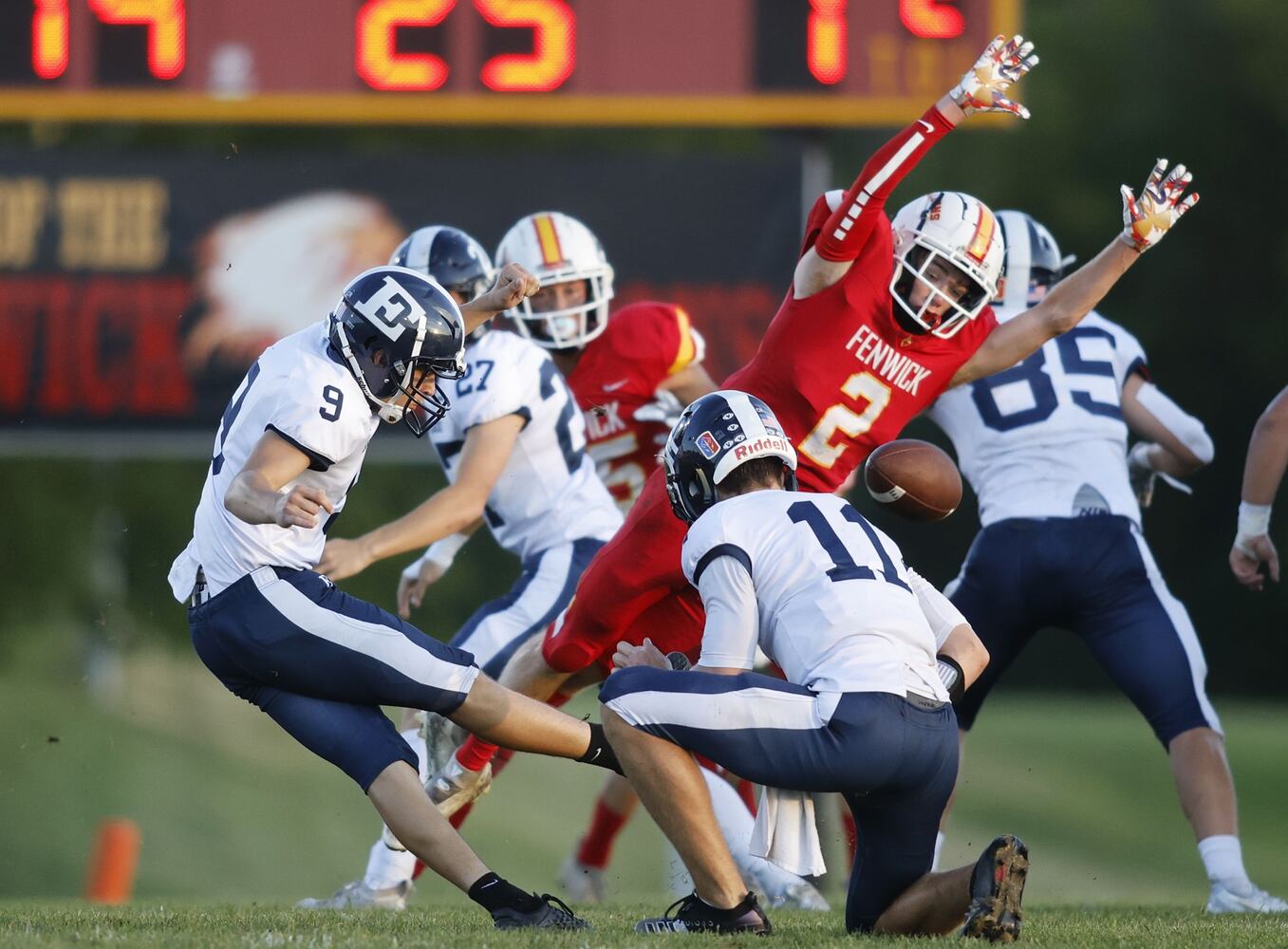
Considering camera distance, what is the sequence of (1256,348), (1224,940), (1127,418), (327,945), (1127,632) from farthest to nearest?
1. (1256,348)
2. (1127,418)
3. (1127,632)
4. (1224,940)
5. (327,945)

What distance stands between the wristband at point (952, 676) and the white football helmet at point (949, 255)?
1.16m

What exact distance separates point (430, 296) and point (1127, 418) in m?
2.81

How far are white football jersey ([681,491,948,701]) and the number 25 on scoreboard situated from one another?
5178 millimetres

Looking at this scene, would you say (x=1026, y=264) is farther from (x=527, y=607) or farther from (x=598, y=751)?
(x=598, y=751)

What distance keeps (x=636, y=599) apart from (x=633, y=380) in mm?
1461

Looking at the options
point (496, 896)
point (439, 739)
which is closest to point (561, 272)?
point (439, 739)

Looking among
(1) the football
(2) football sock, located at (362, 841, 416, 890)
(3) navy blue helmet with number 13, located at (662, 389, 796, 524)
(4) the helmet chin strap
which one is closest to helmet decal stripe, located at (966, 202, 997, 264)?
(1) the football

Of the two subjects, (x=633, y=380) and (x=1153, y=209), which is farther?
(x=633, y=380)

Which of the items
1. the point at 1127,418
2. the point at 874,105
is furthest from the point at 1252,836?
the point at 1127,418

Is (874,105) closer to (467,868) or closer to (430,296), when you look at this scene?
(430,296)

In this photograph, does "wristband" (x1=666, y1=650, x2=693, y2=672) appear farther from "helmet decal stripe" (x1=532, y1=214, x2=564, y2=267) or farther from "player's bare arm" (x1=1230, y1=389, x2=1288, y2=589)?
"helmet decal stripe" (x1=532, y1=214, x2=564, y2=267)

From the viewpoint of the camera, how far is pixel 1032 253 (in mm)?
6738

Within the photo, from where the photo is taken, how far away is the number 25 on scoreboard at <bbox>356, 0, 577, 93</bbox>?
9.30 metres

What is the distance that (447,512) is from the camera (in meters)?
5.84
